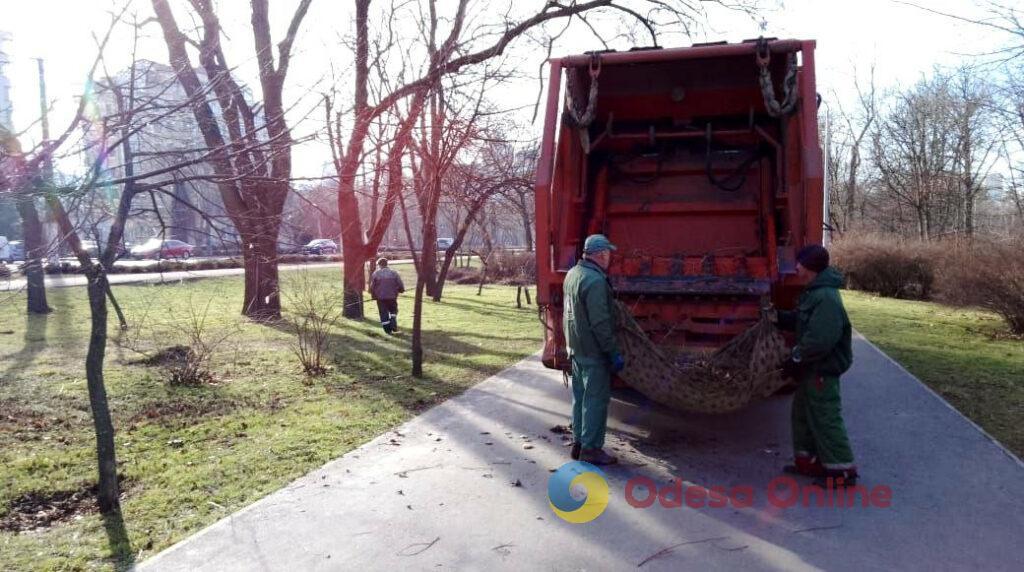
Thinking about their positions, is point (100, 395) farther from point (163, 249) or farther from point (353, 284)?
point (353, 284)

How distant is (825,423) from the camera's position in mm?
4508

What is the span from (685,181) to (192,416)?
5056 millimetres

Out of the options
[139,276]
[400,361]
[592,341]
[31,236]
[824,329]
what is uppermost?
[31,236]

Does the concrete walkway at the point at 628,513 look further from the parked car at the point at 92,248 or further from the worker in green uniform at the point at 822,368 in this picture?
the parked car at the point at 92,248

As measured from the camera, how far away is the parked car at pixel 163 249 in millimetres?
5312

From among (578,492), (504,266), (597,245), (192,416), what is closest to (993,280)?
(597,245)

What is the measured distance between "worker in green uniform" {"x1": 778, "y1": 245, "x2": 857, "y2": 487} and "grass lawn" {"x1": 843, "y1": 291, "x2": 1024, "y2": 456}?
69.0 inches

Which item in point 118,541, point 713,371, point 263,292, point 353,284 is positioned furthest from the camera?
point 353,284

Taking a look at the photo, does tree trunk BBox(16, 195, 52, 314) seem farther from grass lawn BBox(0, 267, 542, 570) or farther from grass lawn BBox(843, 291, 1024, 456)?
grass lawn BBox(843, 291, 1024, 456)

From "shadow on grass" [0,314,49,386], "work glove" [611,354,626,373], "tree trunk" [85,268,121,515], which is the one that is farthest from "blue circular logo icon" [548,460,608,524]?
"shadow on grass" [0,314,49,386]

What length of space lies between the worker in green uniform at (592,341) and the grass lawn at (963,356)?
3090 mm

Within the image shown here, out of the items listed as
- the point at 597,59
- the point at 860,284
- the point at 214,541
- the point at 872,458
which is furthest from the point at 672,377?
the point at 860,284

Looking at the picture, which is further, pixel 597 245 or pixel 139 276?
pixel 139 276

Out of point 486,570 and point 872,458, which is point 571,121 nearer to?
point 872,458
